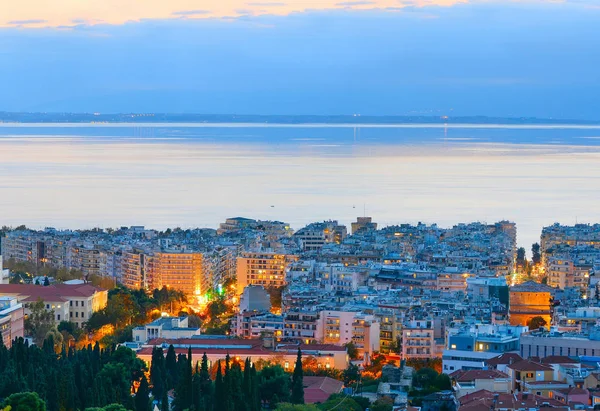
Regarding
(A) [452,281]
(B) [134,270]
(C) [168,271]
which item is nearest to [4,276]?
(C) [168,271]

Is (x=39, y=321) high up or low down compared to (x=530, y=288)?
down

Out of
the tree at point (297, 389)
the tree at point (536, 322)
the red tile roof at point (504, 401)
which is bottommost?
the tree at point (297, 389)

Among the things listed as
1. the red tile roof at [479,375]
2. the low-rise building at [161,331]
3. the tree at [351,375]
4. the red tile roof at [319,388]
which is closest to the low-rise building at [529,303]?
the tree at [351,375]

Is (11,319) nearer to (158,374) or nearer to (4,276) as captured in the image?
(4,276)

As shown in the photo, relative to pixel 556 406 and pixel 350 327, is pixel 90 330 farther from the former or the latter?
pixel 556 406

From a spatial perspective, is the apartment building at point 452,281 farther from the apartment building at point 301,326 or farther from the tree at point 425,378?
the tree at point 425,378

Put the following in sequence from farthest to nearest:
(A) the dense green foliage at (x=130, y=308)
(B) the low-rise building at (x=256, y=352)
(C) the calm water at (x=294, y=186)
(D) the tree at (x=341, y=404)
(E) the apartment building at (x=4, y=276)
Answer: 1. (C) the calm water at (x=294, y=186)
2. (E) the apartment building at (x=4, y=276)
3. (A) the dense green foliage at (x=130, y=308)
4. (B) the low-rise building at (x=256, y=352)
5. (D) the tree at (x=341, y=404)
